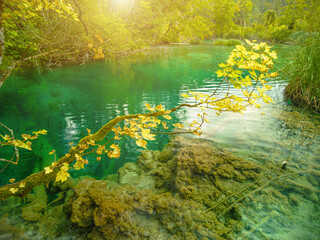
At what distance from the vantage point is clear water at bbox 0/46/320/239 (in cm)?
241

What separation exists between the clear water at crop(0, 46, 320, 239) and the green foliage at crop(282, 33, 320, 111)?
68 cm

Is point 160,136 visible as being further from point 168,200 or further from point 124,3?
point 124,3

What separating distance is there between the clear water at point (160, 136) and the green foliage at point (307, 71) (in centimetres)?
68

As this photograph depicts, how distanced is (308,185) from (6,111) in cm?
943

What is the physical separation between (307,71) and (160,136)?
558cm

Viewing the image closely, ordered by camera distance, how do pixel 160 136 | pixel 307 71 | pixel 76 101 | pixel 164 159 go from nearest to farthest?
pixel 164 159, pixel 160 136, pixel 307 71, pixel 76 101

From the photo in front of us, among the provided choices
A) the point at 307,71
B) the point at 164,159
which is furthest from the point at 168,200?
the point at 307,71

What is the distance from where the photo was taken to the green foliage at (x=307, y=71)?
5.60 m

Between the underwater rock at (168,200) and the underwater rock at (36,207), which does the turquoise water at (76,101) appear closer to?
the underwater rock at (36,207)

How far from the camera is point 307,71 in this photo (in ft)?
19.0

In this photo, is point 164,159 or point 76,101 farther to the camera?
point 76,101

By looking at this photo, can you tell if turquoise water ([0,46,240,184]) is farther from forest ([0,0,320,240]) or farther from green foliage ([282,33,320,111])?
green foliage ([282,33,320,111])

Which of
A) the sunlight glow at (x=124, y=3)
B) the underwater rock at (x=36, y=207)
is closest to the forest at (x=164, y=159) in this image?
the underwater rock at (x=36, y=207)

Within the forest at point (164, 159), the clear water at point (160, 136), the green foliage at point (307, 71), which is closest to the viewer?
the forest at point (164, 159)
